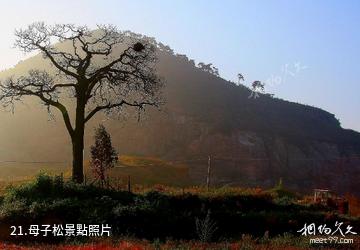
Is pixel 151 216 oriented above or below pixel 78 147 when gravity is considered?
below

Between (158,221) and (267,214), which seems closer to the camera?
(158,221)

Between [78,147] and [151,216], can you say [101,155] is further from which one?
[151,216]

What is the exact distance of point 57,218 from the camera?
67.9 feet

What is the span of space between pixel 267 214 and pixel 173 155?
7707cm

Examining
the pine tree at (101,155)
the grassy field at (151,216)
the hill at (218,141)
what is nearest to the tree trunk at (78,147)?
the pine tree at (101,155)

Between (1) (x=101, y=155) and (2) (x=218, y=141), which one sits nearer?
(1) (x=101, y=155)

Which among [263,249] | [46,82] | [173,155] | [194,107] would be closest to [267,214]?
[263,249]

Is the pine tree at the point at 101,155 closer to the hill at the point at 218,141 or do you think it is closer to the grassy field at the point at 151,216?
the grassy field at the point at 151,216

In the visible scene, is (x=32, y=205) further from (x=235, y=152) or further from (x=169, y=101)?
(x=169, y=101)

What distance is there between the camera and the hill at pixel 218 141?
318ft

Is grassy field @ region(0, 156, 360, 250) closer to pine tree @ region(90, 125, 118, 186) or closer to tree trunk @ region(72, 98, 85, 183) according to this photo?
tree trunk @ region(72, 98, 85, 183)

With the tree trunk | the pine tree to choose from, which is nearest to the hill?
the pine tree

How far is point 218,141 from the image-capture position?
347 ft

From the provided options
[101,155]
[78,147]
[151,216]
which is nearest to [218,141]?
[101,155]
